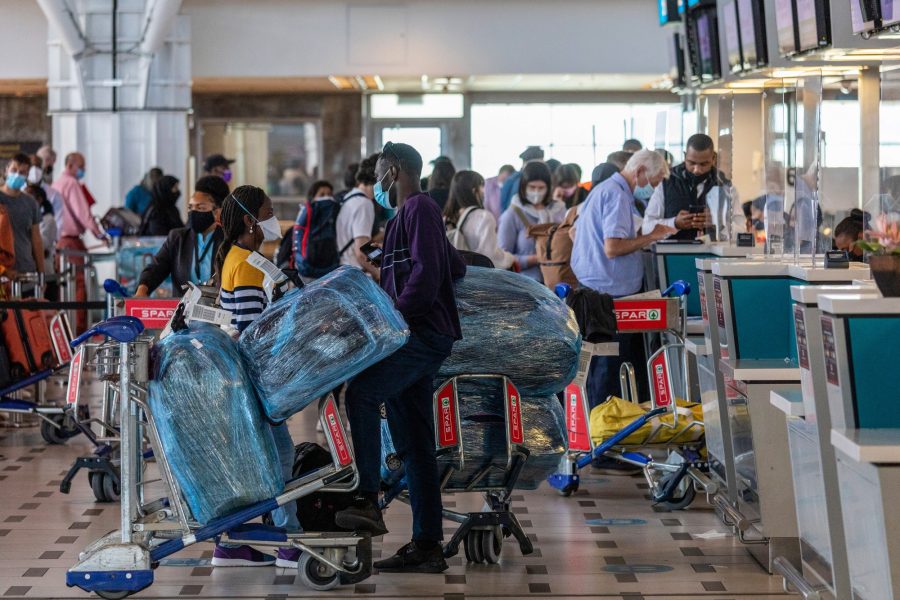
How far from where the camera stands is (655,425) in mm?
6039

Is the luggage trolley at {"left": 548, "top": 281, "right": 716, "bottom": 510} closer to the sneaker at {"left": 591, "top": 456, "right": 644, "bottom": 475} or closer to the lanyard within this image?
the sneaker at {"left": 591, "top": 456, "right": 644, "bottom": 475}

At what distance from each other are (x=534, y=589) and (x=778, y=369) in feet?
3.74

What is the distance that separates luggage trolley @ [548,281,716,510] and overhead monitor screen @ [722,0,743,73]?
18.6 ft

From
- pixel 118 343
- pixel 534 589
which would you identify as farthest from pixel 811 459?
pixel 118 343

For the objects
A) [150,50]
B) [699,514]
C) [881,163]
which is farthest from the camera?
[150,50]

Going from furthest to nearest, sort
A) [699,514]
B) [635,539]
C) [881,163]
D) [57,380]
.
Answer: [57,380]
[699,514]
[635,539]
[881,163]

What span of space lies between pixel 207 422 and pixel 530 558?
1.47m

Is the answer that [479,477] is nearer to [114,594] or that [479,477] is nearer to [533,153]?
[114,594]

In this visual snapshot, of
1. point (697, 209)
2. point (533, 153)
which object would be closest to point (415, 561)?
point (697, 209)

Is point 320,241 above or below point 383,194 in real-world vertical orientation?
above

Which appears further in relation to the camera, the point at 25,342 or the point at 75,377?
the point at 25,342

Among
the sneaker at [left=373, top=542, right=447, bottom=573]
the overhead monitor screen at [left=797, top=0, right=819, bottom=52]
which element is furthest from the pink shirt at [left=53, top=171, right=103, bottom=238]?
the sneaker at [left=373, top=542, right=447, bottom=573]

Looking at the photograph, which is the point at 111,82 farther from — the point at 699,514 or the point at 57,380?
the point at 699,514

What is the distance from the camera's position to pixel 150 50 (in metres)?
15.2
